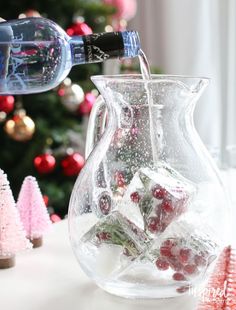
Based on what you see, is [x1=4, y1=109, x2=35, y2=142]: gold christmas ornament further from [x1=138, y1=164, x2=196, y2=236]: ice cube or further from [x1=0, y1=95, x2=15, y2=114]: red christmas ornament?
[x1=138, y1=164, x2=196, y2=236]: ice cube

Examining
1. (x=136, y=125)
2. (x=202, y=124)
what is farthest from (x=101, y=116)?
(x=202, y=124)

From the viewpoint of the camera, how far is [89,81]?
1806 mm

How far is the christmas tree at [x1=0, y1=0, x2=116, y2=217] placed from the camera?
1.65 metres

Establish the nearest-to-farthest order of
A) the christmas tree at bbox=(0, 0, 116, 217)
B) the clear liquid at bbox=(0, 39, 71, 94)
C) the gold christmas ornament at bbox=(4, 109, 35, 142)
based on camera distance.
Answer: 1. the clear liquid at bbox=(0, 39, 71, 94)
2. the gold christmas ornament at bbox=(4, 109, 35, 142)
3. the christmas tree at bbox=(0, 0, 116, 217)

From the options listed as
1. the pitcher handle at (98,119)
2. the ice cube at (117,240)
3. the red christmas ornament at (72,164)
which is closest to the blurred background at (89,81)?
the red christmas ornament at (72,164)

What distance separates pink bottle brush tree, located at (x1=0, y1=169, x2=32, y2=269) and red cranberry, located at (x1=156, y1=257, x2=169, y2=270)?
0.68 feet

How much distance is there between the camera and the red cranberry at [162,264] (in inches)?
21.6

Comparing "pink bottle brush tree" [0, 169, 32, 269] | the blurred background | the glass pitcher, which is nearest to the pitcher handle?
the glass pitcher

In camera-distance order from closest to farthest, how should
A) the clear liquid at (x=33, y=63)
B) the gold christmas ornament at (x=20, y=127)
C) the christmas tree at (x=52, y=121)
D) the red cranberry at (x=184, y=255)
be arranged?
the red cranberry at (x=184, y=255) < the clear liquid at (x=33, y=63) < the gold christmas ornament at (x=20, y=127) < the christmas tree at (x=52, y=121)

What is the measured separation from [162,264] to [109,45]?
247 mm

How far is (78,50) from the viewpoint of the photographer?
2.12 ft

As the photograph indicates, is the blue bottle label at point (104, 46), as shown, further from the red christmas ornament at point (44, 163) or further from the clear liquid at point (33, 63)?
the red christmas ornament at point (44, 163)

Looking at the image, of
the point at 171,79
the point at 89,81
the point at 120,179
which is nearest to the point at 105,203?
the point at 120,179

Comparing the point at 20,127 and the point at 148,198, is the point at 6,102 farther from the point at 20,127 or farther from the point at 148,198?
the point at 148,198
